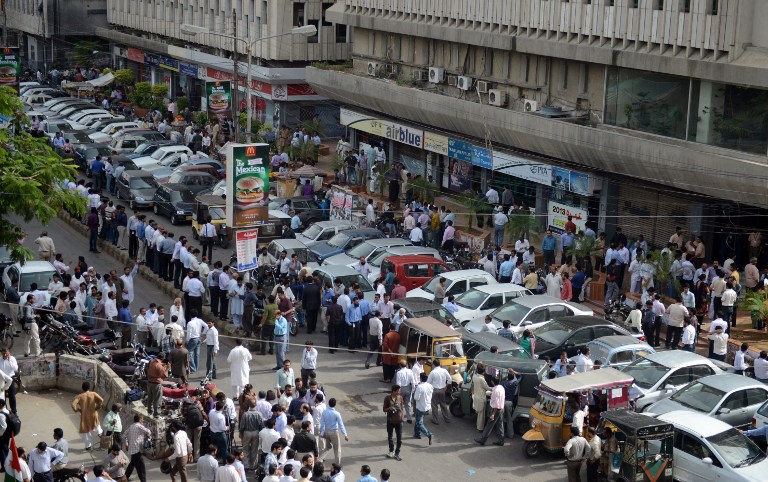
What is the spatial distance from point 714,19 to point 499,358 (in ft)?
39.3

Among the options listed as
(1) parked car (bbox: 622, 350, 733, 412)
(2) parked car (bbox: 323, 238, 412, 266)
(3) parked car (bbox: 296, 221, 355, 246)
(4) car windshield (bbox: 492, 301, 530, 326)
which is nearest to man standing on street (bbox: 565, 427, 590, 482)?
(1) parked car (bbox: 622, 350, 733, 412)

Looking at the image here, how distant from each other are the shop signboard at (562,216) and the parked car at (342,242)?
518cm

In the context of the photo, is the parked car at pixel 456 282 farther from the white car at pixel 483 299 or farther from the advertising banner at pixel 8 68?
the advertising banner at pixel 8 68

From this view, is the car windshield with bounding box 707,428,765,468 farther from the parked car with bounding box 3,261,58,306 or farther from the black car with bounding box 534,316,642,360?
the parked car with bounding box 3,261,58,306

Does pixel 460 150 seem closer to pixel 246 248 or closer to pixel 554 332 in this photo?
pixel 246 248

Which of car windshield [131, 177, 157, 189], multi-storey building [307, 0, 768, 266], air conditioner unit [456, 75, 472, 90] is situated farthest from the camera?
car windshield [131, 177, 157, 189]

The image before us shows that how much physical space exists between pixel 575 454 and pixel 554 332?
6.35 m

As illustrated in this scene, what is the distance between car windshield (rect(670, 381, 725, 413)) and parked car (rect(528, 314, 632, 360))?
3434 mm

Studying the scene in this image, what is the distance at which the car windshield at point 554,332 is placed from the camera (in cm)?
2591

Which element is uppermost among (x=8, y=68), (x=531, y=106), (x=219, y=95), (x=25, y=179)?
(x=531, y=106)

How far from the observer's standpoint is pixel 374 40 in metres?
48.7

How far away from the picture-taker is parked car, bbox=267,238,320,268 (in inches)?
1289

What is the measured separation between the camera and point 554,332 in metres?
26.2

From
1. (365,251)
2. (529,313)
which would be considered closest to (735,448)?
(529,313)
